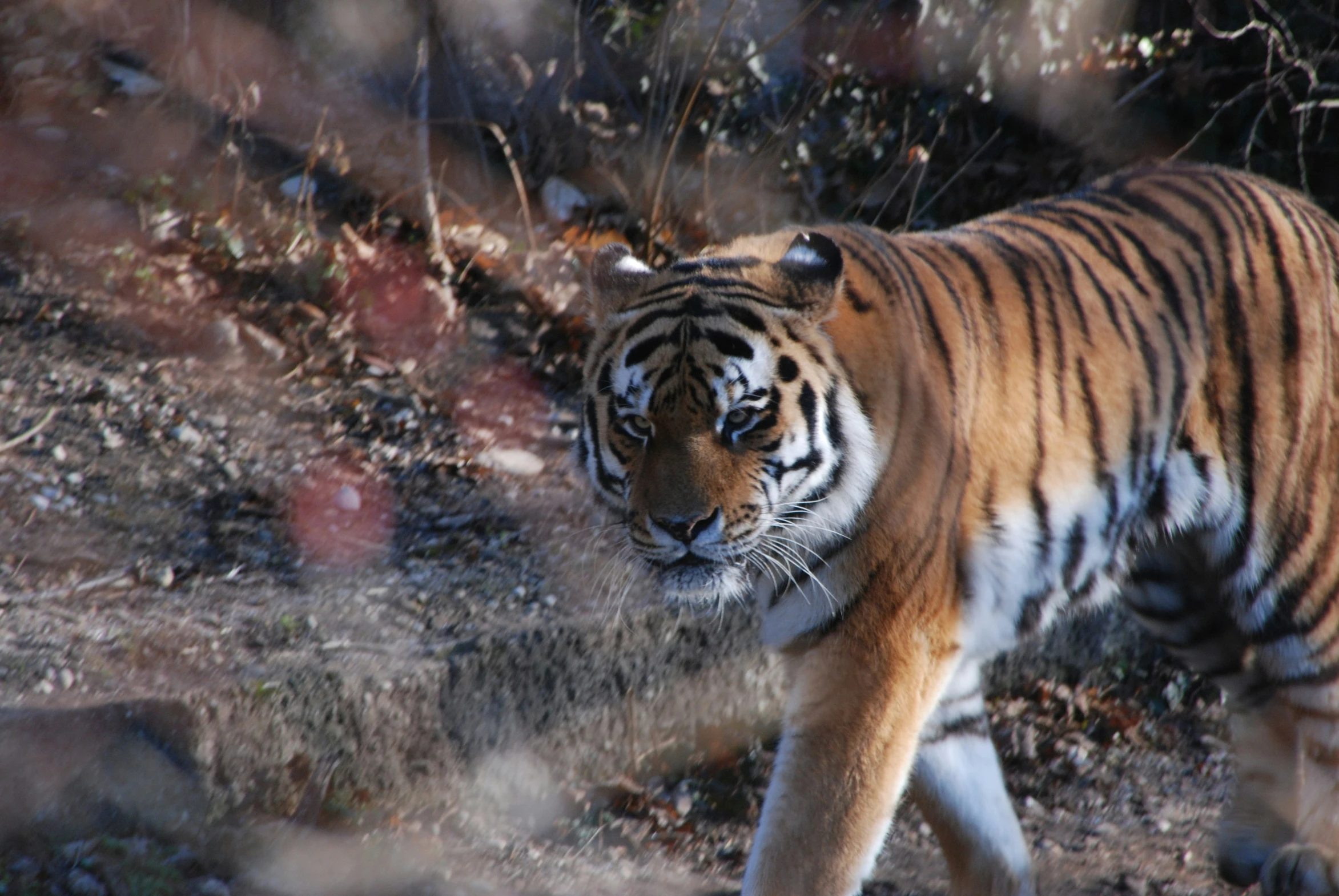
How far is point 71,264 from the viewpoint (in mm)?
4246

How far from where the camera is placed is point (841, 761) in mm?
2367

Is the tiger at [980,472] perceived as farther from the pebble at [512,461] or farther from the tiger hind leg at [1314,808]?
the pebble at [512,461]

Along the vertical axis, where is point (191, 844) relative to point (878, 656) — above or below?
below

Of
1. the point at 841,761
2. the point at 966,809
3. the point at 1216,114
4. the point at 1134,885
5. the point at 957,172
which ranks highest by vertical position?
the point at 1216,114

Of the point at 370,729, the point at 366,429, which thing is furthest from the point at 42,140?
the point at 370,729

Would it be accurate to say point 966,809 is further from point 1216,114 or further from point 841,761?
point 1216,114

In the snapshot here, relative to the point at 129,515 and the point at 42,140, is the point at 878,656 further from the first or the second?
the point at 42,140

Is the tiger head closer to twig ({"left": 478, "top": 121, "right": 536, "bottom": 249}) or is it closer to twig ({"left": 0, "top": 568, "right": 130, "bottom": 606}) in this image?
twig ({"left": 0, "top": 568, "right": 130, "bottom": 606})

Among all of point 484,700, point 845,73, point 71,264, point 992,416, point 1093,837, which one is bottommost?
point 1093,837

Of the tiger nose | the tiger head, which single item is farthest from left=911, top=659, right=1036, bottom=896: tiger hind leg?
the tiger nose

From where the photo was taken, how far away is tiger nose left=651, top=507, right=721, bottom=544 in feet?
7.79

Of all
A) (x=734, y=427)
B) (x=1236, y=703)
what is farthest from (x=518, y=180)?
(x=1236, y=703)

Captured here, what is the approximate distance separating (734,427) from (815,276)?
0.35 meters

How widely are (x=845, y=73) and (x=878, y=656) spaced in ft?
11.3
